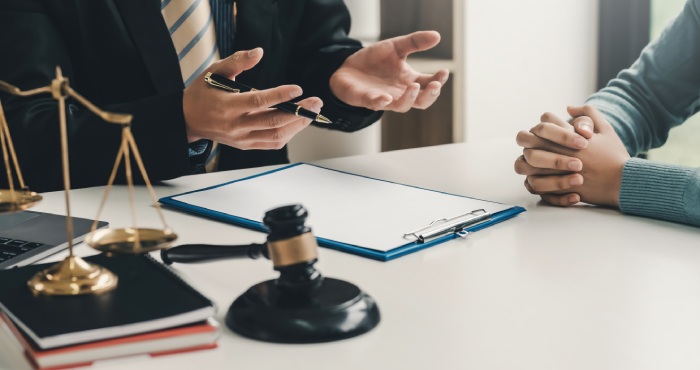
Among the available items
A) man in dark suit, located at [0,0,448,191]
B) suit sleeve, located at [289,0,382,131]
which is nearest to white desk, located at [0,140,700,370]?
man in dark suit, located at [0,0,448,191]

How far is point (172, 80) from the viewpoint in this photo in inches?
58.6

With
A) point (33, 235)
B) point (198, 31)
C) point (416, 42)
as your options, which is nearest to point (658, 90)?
point (416, 42)

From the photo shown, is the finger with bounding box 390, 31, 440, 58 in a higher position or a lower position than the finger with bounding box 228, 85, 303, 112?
higher

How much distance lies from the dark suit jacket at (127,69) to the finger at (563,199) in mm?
493

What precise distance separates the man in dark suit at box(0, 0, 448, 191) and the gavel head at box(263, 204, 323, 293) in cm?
40

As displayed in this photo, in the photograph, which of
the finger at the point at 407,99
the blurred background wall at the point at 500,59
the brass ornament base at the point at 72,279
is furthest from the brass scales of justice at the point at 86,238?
the blurred background wall at the point at 500,59

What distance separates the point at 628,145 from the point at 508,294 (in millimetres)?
720

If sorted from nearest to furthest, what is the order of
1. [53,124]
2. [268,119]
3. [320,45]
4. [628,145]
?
[268,119]
[53,124]
[628,145]
[320,45]

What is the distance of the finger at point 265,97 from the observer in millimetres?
1021

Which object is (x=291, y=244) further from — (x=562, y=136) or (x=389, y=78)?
(x=389, y=78)

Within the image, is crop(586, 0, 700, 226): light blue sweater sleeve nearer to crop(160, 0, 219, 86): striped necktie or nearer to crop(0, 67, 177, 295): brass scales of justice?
crop(160, 0, 219, 86): striped necktie

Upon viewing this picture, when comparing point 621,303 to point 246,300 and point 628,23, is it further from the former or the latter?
point 628,23

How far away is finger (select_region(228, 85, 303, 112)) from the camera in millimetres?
1021

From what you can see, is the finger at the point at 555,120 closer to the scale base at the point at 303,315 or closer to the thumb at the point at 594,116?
the thumb at the point at 594,116
